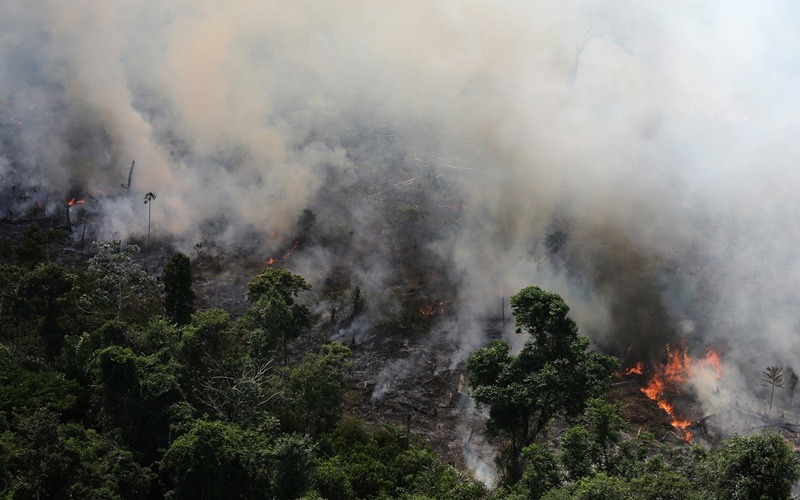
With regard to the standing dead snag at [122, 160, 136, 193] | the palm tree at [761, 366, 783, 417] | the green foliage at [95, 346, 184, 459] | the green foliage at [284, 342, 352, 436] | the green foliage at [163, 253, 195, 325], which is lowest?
the green foliage at [95, 346, 184, 459]

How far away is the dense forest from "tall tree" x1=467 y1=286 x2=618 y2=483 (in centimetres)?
9

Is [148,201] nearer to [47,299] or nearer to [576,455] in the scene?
[47,299]

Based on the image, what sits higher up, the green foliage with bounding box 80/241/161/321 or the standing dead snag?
the standing dead snag

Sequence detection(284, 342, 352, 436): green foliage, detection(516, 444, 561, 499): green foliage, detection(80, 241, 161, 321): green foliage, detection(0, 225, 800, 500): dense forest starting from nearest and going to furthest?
detection(516, 444, 561, 499): green foliage, detection(0, 225, 800, 500): dense forest, detection(284, 342, 352, 436): green foliage, detection(80, 241, 161, 321): green foliage

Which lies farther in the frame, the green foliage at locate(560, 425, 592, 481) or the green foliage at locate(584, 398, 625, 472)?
the green foliage at locate(584, 398, 625, 472)

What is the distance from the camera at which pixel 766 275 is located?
227 feet

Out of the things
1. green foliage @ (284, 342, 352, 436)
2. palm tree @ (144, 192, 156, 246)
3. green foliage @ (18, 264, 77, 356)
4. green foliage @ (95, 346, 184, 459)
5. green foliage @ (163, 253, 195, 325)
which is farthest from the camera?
palm tree @ (144, 192, 156, 246)

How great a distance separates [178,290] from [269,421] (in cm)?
2165

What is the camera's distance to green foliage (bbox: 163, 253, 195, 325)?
6419 cm

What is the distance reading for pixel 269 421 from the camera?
4703cm

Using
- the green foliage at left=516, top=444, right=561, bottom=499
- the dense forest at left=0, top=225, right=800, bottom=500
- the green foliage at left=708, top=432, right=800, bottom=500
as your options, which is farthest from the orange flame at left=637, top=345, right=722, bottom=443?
the green foliage at left=708, top=432, right=800, bottom=500

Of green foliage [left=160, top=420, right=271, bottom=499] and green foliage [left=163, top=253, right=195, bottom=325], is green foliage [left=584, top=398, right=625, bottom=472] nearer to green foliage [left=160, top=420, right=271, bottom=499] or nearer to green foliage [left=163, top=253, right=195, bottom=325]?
green foliage [left=160, top=420, right=271, bottom=499]

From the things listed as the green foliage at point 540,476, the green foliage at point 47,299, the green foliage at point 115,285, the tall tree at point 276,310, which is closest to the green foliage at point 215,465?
the green foliage at point 540,476

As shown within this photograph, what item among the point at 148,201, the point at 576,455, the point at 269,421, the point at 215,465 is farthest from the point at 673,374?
the point at 148,201
